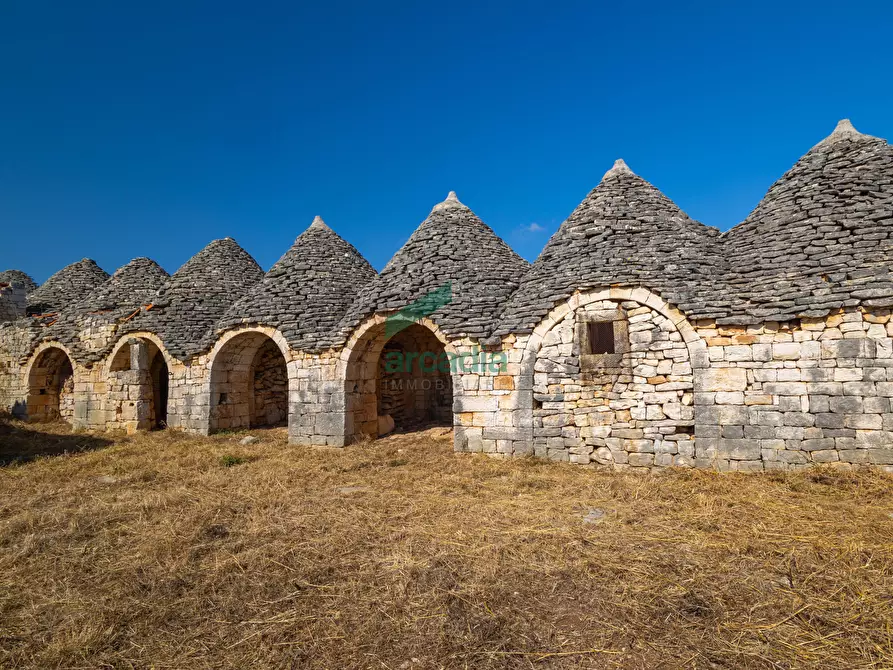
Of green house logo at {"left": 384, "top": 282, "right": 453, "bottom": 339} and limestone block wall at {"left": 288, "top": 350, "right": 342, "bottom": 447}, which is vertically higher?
green house logo at {"left": 384, "top": 282, "right": 453, "bottom": 339}

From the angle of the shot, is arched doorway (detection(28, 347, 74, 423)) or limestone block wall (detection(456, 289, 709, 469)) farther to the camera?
arched doorway (detection(28, 347, 74, 423))

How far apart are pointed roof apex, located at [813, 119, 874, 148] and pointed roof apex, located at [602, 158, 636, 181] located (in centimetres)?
313

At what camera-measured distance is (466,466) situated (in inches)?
305

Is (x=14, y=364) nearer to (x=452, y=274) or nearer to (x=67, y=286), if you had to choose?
(x=67, y=286)

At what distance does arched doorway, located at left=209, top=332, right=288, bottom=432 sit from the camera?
11.5 metres

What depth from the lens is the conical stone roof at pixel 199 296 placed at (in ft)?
39.5

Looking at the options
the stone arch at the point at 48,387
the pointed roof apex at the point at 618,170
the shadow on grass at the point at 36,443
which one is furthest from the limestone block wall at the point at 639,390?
the stone arch at the point at 48,387

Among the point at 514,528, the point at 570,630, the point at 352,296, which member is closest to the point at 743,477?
the point at 514,528

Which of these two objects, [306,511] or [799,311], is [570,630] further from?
[799,311]

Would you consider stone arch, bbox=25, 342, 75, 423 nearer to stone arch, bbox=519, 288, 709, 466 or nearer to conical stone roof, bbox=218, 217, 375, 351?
conical stone roof, bbox=218, 217, 375, 351

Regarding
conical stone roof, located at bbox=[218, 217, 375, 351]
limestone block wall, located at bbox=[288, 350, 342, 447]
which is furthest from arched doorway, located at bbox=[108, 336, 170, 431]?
limestone block wall, located at bbox=[288, 350, 342, 447]

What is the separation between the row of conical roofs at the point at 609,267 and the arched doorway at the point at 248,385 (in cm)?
70

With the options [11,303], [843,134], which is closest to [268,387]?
[11,303]

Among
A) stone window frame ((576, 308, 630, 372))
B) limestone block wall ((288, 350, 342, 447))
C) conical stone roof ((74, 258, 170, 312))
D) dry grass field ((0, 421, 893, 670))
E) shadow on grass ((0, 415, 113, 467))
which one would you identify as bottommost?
dry grass field ((0, 421, 893, 670))
